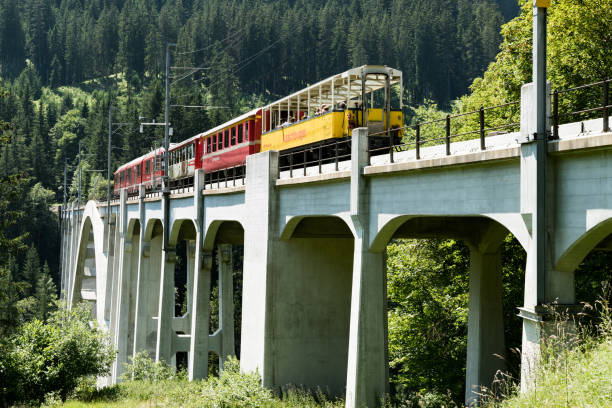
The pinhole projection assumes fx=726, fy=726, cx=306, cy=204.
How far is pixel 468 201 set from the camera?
495 inches

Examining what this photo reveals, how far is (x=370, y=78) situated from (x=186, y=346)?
1954 centimetres

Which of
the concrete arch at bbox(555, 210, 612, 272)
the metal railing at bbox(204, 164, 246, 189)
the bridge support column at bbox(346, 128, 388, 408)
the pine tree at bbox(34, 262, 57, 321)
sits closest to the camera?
the concrete arch at bbox(555, 210, 612, 272)

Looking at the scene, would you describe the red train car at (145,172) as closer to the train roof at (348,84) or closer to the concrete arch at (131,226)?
the concrete arch at (131,226)

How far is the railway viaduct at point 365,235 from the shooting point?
10594mm

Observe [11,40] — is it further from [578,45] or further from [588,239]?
[588,239]

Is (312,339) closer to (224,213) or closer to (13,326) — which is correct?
(224,213)

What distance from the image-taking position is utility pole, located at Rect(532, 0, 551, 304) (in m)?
10.5

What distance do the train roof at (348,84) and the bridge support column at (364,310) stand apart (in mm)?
6298

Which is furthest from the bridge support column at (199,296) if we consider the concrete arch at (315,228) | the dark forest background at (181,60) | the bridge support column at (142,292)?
the dark forest background at (181,60)

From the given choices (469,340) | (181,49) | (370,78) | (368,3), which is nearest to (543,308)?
(469,340)

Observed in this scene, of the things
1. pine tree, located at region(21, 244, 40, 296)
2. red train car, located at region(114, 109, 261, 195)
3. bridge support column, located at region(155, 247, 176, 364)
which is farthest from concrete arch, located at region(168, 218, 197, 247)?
pine tree, located at region(21, 244, 40, 296)

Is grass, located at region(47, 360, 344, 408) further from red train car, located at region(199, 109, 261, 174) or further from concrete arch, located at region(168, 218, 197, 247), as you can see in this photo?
red train car, located at region(199, 109, 261, 174)

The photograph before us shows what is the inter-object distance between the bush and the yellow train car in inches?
431

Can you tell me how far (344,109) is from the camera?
22062 mm
